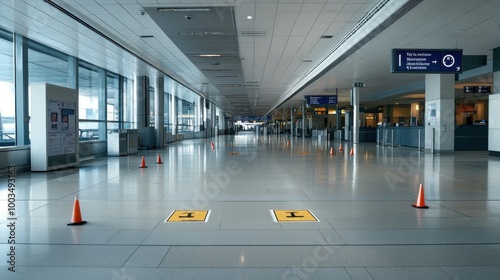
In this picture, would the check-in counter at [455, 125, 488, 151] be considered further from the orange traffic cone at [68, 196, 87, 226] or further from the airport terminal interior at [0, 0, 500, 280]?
the orange traffic cone at [68, 196, 87, 226]

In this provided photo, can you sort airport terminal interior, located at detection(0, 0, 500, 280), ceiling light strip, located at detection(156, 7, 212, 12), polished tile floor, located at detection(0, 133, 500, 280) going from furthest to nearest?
1. ceiling light strip, located at detection(156, 7, 212, 12)
2. airport terminal interior, located at detection(0, 0, 500, 280)
3. polished tile floor, located at detection(0, 133, 500, 280)

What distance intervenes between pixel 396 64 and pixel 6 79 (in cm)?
1396

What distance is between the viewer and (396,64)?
13.8 m

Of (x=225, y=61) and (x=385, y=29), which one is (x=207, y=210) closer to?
(x=385, y=29)

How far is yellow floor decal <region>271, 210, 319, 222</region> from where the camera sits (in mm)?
5754

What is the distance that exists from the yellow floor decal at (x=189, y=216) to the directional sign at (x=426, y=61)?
10306 millimetres

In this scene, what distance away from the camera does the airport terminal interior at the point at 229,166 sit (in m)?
4.18

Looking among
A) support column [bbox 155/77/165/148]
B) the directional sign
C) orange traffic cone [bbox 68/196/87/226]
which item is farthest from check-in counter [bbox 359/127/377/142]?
orange traffic cone [bbox 68/196/87/226]

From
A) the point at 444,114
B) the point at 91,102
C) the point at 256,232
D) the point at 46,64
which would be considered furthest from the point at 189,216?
the point at 444,114

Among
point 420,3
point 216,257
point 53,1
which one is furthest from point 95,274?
point 420,3

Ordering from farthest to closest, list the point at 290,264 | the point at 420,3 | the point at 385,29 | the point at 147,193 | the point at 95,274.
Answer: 1. the point at 385,29
2. the point at 420,3
3. the point at 147,193
4. the point at 290,264
5. the point at 95,274

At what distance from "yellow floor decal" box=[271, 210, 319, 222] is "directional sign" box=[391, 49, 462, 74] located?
31.0 feet

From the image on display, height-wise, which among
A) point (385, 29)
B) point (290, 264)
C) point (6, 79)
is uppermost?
point (385, 29)

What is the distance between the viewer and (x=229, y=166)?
1381 centimetres
